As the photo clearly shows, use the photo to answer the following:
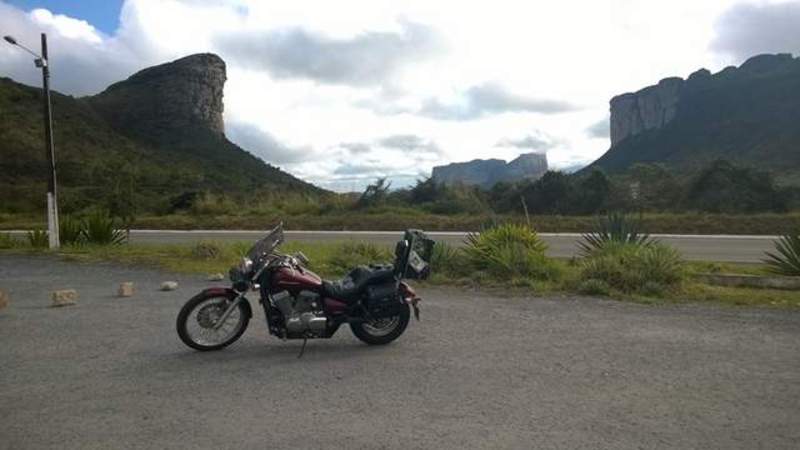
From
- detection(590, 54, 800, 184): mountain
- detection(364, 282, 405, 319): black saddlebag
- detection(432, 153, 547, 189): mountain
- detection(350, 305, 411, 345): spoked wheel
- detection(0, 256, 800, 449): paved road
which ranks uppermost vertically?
detection(590, 54, 800, 184): mountain

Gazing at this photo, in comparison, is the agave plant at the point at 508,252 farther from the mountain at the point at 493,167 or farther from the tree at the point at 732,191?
the mountain at the point at 493,167

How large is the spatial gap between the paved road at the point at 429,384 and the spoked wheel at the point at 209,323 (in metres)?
0.13

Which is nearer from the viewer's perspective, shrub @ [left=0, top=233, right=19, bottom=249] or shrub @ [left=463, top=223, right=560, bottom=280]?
shrub @ [left=463, top=223, right=560, bottom=280]

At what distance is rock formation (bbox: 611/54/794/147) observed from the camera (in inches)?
3858

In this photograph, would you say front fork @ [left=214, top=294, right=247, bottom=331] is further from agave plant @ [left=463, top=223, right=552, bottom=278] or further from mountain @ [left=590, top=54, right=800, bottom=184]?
mountain @ [left=590, top=54, right=800, bottom=184]

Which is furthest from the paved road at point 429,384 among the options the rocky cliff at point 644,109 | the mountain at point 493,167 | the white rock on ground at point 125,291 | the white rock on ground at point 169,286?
the rocky cliff at point 644,109

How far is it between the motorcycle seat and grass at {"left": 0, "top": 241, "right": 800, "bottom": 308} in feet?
12.7

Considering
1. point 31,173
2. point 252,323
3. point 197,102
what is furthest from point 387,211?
point 197,102

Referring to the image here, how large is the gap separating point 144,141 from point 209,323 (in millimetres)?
65701

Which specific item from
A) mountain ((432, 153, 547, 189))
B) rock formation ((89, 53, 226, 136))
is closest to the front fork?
mountain ((432, 153, 547, 189))

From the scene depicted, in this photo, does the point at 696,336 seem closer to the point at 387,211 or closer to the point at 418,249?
the point at 418,249

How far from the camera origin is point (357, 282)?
274 inches

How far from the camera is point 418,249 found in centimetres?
712

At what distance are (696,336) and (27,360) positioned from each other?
6319 millimetres
